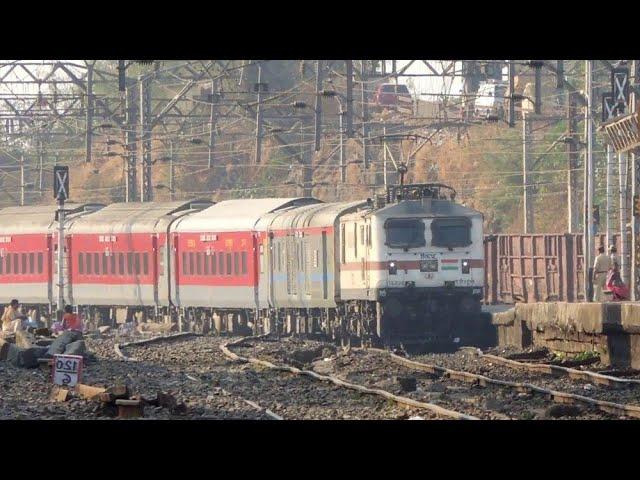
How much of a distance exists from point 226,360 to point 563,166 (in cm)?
3186

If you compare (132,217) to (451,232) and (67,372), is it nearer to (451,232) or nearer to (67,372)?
(451,232)

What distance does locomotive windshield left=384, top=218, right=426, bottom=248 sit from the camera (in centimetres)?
2670

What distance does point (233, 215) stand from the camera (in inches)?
1340

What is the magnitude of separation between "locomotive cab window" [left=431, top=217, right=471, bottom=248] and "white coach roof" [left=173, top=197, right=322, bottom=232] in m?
6.65

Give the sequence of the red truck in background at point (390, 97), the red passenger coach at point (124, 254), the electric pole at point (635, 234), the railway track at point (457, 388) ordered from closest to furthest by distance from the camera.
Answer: the railway track at point (457, 388) → the electric pole at point (635, 234) → the red passenger coach at point (124, 254) → the red truck in background at point (390, 97)

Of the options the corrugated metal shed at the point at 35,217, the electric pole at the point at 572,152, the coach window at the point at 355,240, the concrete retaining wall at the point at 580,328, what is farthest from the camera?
the corrugated metal shed at the point at 35,217

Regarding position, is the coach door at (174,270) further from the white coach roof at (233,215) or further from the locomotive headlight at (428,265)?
the locomotive headlight at (428,265)

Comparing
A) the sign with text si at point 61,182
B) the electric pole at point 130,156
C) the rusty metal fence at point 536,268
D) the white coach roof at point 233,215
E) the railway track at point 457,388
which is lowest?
the railway track at point 457,388

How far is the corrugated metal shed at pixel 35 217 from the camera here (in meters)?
39.0

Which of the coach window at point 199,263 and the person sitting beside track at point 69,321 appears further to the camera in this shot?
the coach window at point 199,263

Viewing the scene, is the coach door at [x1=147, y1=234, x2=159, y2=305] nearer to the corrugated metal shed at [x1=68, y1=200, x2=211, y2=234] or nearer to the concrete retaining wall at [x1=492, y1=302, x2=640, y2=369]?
the corrugated metal shed at [x1=68, y1=200, x2=211, y2=234]

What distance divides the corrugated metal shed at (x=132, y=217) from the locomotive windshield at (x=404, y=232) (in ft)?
36.3

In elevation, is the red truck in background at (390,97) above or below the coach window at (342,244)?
above

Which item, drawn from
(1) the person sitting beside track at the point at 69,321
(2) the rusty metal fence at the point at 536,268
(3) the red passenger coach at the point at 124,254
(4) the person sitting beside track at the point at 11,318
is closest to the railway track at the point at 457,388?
(1) the person sitting beside track at the point at 69,321
